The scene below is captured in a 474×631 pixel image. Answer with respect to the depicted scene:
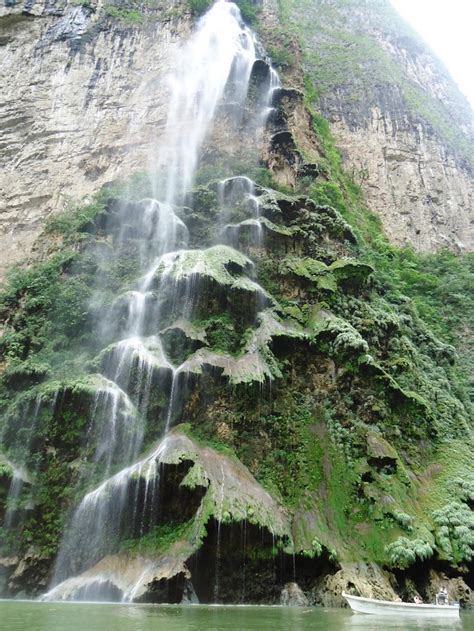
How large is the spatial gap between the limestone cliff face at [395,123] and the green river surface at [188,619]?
1083 inches

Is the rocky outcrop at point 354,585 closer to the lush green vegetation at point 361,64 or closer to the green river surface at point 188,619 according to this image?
the green river surface at point 188,619

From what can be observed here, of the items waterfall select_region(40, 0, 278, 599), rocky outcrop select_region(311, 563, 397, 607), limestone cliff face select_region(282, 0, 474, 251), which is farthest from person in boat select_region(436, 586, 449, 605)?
limestone cliff face select_region(282, 0, 474, 251)

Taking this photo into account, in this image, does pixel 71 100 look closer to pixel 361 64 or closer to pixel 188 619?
pixel 361 64

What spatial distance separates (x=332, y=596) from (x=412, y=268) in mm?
20821

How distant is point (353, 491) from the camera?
13.7 metres

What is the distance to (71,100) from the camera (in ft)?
98.4

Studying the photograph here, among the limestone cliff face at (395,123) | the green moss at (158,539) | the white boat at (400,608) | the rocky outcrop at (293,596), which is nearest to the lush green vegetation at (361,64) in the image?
the limestone cliff face at (395,123)

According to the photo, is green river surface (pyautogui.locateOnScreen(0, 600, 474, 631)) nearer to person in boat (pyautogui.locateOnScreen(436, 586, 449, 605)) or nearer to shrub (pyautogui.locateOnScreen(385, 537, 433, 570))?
person in boat (pyautogui.locateOnScreen(436, 586, 449, 605))

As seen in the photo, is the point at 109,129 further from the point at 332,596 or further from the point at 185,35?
the point at 332,596

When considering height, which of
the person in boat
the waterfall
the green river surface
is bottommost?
the green river surface

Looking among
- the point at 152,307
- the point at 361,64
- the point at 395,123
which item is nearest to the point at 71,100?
the point at 152,307

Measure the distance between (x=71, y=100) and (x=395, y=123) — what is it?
75.8 ft

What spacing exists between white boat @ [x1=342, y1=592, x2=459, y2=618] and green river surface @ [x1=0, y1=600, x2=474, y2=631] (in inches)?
7.7

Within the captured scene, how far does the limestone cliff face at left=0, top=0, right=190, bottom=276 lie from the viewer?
26812 millimetres
